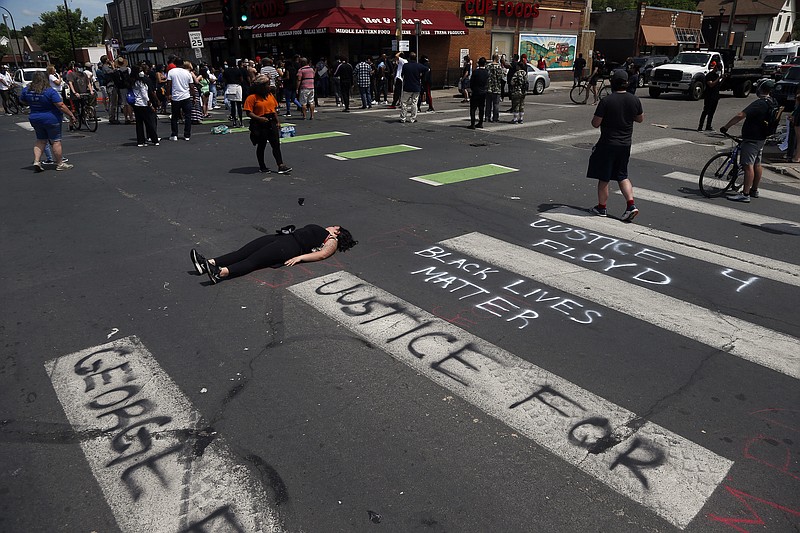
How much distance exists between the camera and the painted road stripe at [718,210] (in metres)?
8.02

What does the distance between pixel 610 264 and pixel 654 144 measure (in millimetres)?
9534

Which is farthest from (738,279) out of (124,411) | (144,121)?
(144,121)

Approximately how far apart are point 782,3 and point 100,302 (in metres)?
88.3

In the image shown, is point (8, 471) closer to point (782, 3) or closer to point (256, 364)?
point (256, 364)

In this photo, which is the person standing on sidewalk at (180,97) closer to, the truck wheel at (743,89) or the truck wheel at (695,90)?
the truck wheel at (695,90)

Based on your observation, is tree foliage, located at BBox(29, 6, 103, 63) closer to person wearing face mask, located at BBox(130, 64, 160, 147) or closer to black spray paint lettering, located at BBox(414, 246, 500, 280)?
person wearing face mask, located at BBox(130, 64, 160, 147)

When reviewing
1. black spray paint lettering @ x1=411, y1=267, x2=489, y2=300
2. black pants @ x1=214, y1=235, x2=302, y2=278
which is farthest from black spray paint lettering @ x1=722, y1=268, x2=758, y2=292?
black pants @ x1=214, y1=235, x2=302, y2=278

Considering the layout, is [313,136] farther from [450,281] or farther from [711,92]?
[711,92]

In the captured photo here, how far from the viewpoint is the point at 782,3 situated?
70125mm

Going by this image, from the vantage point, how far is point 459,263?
6266 millimetres

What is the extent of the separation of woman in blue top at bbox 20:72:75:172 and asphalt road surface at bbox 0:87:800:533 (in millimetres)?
2316

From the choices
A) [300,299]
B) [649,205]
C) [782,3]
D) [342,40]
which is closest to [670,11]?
[782,3]

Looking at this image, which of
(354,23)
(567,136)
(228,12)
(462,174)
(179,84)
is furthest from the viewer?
(354,23)

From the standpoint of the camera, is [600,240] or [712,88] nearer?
[600,240]
